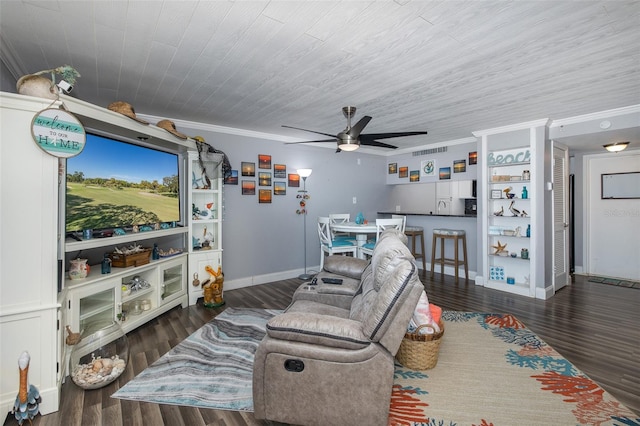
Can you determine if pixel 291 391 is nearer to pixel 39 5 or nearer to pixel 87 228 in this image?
pixel 87 228

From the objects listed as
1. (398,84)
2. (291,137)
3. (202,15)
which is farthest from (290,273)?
(202,15)

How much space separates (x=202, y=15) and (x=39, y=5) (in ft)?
3.12

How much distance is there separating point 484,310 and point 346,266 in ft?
6.22

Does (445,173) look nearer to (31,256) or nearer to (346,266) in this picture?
(346,266)

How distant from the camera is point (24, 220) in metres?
1.90

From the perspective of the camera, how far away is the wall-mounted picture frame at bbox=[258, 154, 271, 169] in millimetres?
5023

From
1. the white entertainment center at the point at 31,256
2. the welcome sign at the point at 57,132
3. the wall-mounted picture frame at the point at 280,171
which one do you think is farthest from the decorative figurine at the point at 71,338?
the wall-mounted picture frame at the point at 280,171

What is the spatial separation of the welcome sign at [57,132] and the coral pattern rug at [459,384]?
172 centimetres

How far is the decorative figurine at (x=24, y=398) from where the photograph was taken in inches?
69.7

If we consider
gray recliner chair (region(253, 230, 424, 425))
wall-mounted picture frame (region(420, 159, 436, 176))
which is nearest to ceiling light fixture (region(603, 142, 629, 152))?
wall-mounted picture frame (region(420, 159, 436, 176))

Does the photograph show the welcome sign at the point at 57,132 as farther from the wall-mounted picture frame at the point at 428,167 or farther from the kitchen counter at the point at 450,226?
the wall-mounted picture frame at the point at 428,167

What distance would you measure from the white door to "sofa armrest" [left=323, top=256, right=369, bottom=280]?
10.7ft

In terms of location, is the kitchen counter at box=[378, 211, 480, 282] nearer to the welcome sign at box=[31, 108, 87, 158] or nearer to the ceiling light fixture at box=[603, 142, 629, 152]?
the ceiling light fixture at box=[603, 142, 629, 152]

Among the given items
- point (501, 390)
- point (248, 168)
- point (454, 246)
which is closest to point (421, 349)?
point (501, 390)
